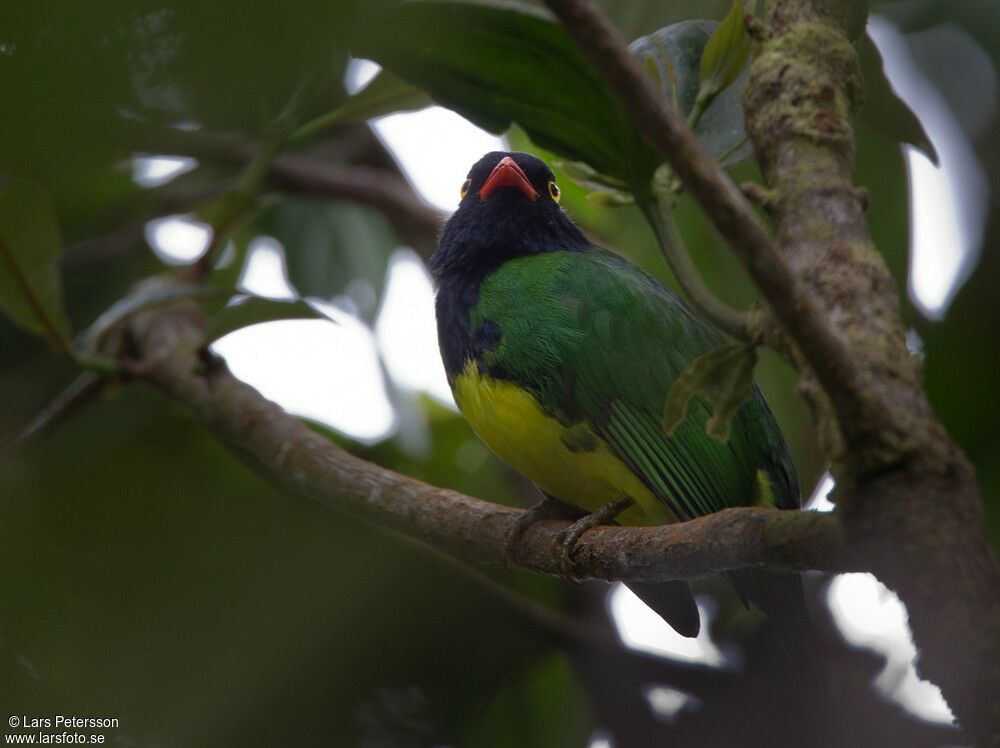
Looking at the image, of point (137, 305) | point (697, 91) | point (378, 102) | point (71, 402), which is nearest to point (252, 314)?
point (137, 305)

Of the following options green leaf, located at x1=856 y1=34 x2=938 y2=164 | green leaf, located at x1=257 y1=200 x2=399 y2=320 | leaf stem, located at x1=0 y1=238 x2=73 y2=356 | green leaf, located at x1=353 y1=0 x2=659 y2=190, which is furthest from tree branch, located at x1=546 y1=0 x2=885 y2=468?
green leaf, located at x1=257 y1=200 x2=399 y2=320

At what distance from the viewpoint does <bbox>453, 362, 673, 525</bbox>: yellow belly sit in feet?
9.16

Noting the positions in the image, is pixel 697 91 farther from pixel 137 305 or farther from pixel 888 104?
pixel 137 305

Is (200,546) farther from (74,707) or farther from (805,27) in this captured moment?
(805,27)

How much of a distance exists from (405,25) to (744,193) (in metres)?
1.00

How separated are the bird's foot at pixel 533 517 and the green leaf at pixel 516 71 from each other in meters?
0.91

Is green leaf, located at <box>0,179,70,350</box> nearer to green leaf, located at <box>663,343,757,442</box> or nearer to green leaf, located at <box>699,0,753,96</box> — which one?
green leaf, located at <box>699,0,753,96</box>

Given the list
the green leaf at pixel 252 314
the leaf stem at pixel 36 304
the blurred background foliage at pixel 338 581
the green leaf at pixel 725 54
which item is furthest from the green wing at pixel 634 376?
the leaf stem at pixel 36 304

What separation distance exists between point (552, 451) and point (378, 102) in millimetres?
1254

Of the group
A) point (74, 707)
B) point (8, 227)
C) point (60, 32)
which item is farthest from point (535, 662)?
point (60, 32)

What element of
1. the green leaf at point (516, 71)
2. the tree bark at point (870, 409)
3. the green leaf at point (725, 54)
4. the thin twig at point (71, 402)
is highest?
the green leaf at point (725, 54)

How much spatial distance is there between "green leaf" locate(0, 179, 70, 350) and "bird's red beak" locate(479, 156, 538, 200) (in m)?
1.40

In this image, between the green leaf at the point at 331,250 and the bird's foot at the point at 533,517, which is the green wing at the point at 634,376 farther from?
the green leaf at the point at 331,250

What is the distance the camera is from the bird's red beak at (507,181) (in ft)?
12.1
